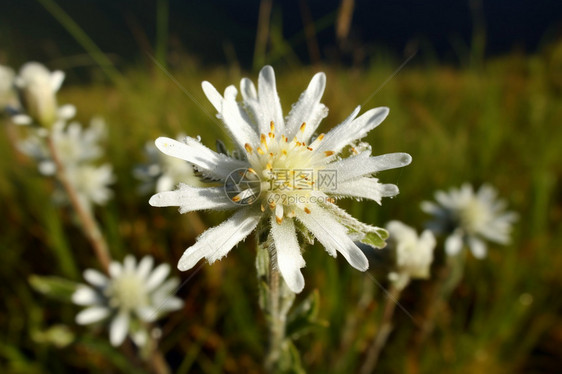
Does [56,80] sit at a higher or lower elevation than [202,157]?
higher

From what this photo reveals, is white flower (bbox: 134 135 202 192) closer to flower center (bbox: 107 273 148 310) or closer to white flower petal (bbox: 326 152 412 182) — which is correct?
flower center (bbox: 107 273 148 310)

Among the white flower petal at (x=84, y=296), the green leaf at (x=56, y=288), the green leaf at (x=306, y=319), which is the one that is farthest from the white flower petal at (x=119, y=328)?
the green leaf at (x=306, y=319)

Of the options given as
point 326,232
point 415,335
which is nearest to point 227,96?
point 326,232

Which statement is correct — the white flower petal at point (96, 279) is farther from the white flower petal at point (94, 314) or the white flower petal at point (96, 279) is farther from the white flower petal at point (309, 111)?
the white flower petal at point (309, 111)

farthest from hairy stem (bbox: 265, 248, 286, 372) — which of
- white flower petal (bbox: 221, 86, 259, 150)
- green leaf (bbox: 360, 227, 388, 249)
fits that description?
white flower petal (bbox: 221, 86, 259, 150)

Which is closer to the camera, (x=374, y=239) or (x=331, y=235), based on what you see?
(x=331, y=235)

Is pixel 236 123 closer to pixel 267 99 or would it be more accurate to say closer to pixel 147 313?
pixel 267 99

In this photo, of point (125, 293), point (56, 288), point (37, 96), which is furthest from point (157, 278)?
point (37, 96)

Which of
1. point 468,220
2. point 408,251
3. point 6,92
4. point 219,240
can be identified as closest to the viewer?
point 219,240
